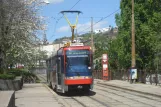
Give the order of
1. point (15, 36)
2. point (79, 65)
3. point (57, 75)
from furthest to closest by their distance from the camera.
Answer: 1. point (15, 36)
2. point (57, 75)
3. point (79, 65)

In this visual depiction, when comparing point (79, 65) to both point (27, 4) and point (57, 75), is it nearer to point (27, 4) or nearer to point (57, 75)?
point (57, 75)

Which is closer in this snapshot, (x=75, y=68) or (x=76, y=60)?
(x=75, y=68)

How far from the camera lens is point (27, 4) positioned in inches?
1500

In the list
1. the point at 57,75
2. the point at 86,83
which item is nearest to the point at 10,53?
the point at 57,75

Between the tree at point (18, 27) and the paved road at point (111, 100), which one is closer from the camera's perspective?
the paved road at point (111, 100)

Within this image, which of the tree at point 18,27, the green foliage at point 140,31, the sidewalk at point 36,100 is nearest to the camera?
the sidewalk at point 36,100

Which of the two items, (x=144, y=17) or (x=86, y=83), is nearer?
(x=86, y=83)

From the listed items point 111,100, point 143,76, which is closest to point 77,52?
point 111,100

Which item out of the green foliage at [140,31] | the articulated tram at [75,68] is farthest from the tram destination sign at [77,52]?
the green foliage at [140,31]

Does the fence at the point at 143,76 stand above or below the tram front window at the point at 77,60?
below

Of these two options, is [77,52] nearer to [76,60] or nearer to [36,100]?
[76,60]

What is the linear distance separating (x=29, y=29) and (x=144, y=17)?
1752 centimetres

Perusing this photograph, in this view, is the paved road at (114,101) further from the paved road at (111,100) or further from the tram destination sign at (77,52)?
the tram destination sign at (77,52)

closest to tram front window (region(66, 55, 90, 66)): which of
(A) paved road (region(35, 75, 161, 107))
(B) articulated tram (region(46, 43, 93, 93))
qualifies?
(B) articulated tram (region(46, 43, 93, 93))
